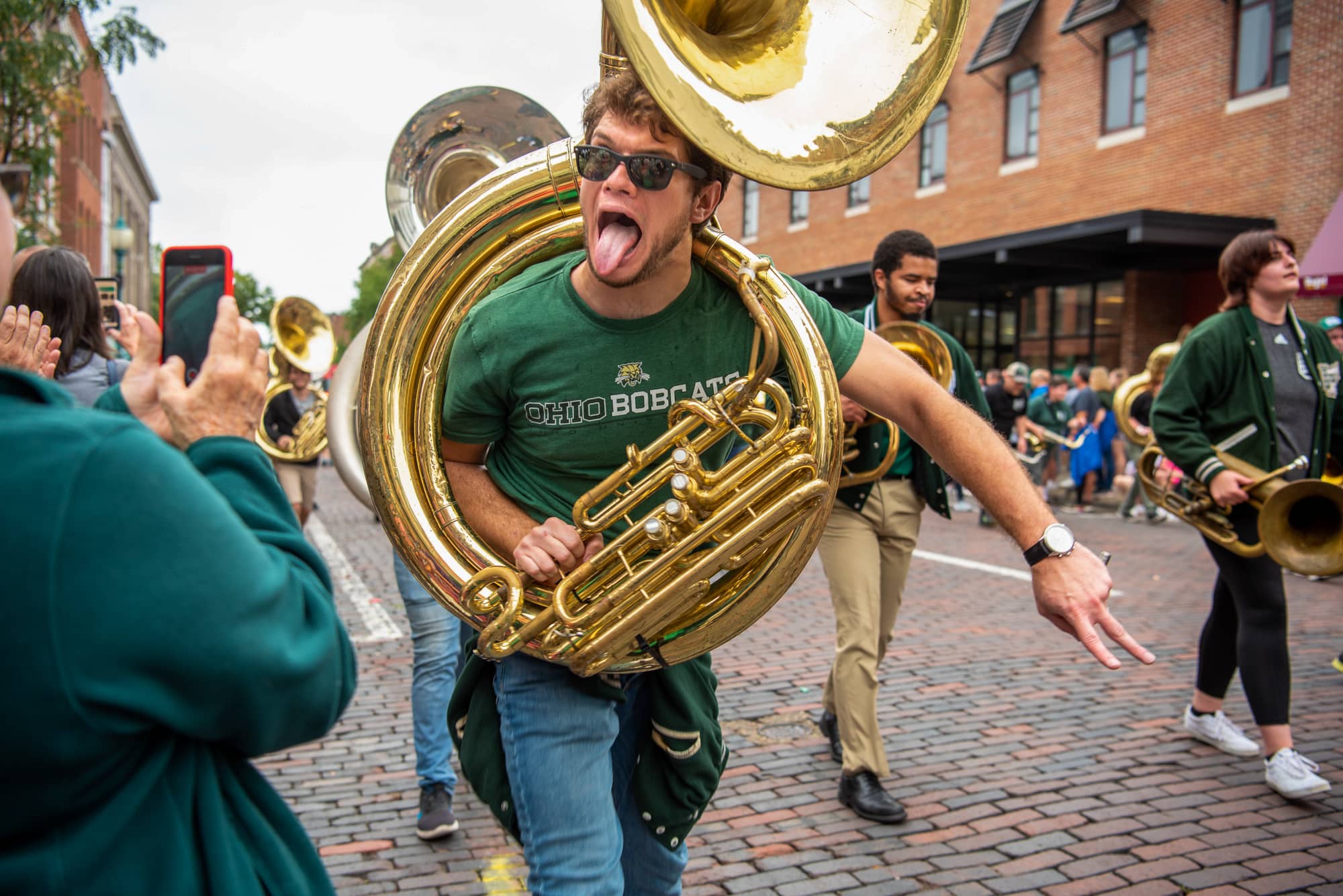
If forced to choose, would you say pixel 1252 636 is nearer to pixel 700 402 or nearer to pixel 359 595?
pixel 700 402

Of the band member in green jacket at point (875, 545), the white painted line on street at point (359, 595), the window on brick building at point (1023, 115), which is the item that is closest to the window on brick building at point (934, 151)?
the window on brick building at point (1023, 115)

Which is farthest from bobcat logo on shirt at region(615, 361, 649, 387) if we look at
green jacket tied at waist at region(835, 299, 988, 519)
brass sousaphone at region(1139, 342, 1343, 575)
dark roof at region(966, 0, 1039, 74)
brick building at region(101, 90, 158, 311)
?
brick building at region(101, 90, 158, 311)

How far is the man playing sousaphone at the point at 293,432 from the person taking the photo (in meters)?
8.66


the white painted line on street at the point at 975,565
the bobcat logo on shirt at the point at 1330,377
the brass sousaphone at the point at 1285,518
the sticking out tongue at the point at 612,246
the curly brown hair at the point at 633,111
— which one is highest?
the curly brown hair at the point at 633,111

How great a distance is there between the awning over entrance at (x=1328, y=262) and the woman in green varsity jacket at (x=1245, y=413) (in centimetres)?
864

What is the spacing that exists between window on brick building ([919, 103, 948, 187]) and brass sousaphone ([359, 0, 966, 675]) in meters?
22.1

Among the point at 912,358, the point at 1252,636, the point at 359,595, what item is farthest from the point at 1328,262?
the point at 359,595

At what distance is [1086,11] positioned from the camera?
19.0 m

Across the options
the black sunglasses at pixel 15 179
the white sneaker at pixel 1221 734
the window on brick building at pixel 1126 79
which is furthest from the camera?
the window on brick building at pixel 1126 79

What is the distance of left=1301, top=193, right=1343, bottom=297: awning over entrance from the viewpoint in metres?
11.9

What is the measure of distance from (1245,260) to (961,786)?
7.81ft

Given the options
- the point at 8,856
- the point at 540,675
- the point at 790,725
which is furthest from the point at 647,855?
the point at 790,725

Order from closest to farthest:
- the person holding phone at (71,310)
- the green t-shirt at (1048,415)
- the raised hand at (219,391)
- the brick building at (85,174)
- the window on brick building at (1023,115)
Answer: the raised hand at (219,391) → the person holding phone at (71,310) → the green t-shirt at (1048,415) → the window on brick building at (1023,115) → the brick building at (85,174)

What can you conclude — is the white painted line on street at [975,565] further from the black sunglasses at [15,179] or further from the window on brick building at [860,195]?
the window on brick building at [860,195]
